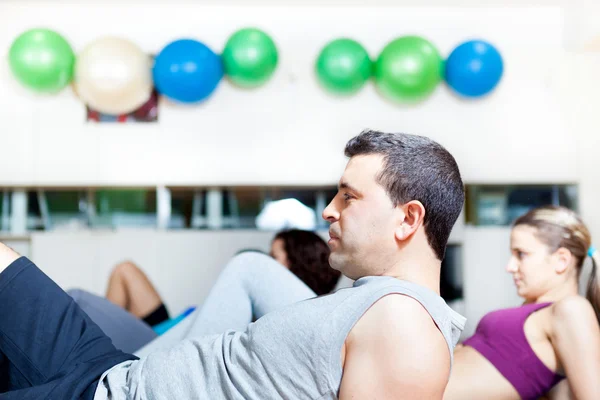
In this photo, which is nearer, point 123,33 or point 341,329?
point 341,329

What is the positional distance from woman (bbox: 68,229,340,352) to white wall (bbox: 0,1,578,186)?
1.11 meters

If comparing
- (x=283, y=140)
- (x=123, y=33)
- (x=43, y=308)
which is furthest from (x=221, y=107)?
(x=43, y=308)

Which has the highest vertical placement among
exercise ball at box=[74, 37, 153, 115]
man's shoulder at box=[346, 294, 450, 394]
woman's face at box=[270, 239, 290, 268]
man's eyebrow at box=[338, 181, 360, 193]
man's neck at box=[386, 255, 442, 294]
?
exercise ball at box=[74, 37, 153, 115]

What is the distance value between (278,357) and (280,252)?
1.43m

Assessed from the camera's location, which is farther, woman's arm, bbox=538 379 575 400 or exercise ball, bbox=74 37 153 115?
exercise ball, bbox=74 37 153 115

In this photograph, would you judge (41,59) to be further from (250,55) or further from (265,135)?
(265,135)

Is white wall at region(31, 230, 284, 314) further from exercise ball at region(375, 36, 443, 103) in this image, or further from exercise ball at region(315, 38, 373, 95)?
exercise ball at region(375, 36, 443, 103)

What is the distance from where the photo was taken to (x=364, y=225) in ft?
3.61

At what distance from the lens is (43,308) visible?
4.00 ft

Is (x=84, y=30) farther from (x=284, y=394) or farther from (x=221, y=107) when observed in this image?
(x=284, y=394)

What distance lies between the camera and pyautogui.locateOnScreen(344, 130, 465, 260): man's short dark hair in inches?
43.2

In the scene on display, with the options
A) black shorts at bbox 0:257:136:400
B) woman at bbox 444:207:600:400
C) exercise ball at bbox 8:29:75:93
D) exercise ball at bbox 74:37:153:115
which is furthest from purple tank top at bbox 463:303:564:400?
exercise ball at bbox 8:29:75:93

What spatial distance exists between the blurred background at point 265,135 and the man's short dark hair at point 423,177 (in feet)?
8.31

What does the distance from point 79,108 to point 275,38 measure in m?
1.17
